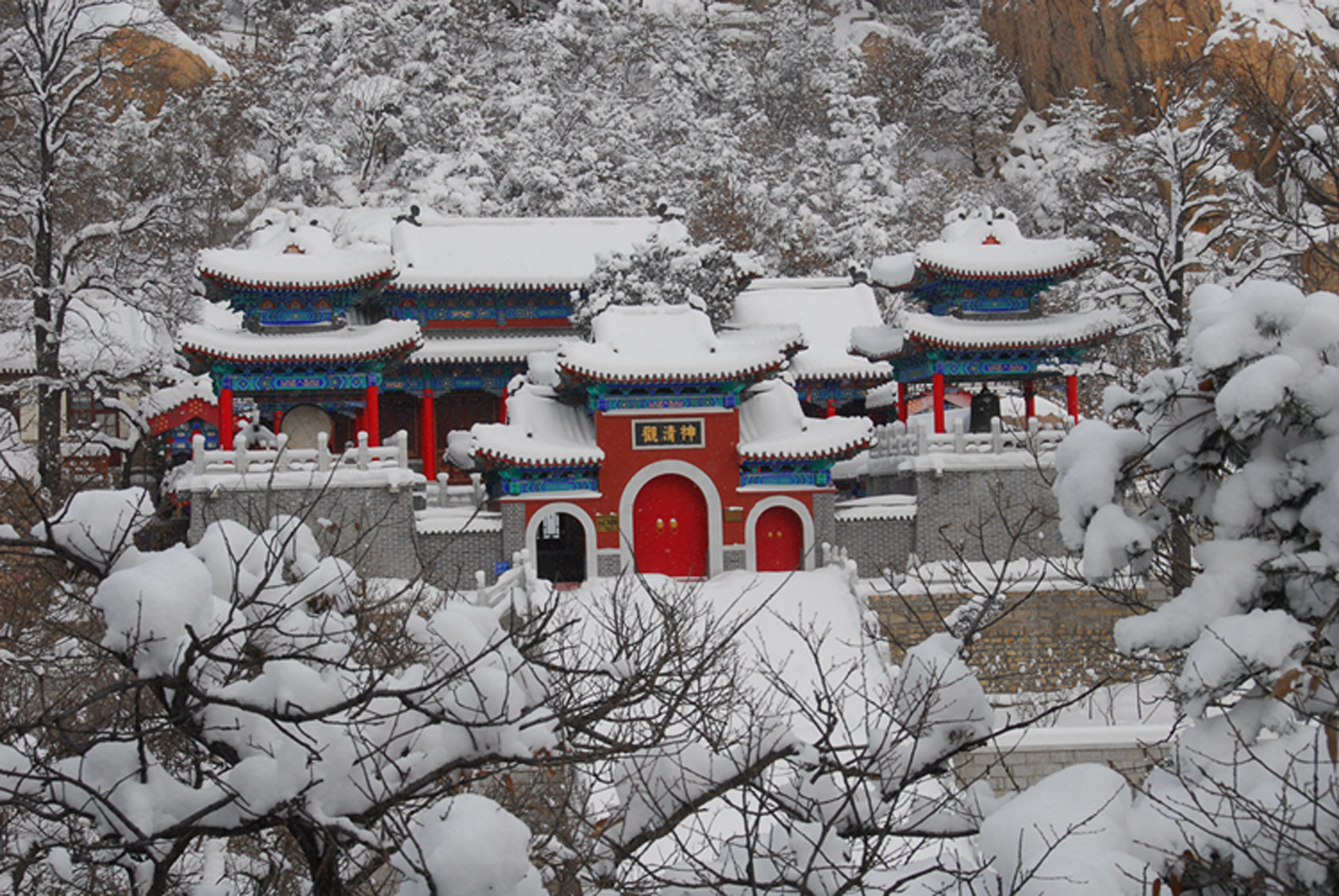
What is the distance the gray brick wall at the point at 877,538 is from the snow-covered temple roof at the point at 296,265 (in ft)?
27.2

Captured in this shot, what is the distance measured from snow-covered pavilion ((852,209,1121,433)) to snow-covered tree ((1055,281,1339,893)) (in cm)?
1463

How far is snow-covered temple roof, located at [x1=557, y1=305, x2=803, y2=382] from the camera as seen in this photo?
675 inches

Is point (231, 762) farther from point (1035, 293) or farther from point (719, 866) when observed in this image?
point (1035, 293)

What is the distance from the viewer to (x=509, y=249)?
23.8 m

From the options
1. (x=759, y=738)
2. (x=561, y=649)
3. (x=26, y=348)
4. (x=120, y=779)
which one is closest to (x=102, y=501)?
(x=120, y=779)

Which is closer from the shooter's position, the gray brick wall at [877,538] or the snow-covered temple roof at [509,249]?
the gray brick wall at [877,538]

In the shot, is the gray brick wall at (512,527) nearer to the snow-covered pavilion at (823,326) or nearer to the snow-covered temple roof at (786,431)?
the snow-covered temple roof at (786,431)

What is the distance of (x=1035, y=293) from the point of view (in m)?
20.1

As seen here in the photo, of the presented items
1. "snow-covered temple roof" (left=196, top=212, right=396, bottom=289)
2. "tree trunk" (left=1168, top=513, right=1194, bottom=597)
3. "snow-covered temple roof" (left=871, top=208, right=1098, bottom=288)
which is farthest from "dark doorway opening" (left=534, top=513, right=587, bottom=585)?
"tree trunk" (left=1168, top=513, right=1194, bottom=597)

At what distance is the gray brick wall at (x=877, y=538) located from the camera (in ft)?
60.8

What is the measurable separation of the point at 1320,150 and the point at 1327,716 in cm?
485

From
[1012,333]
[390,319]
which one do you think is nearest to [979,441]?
[1012,333]

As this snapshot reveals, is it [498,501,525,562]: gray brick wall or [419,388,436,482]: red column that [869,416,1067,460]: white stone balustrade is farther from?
[419,388,436,482]: red column

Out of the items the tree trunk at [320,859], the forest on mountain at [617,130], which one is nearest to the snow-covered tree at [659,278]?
the forest on mountain at [617,130]
